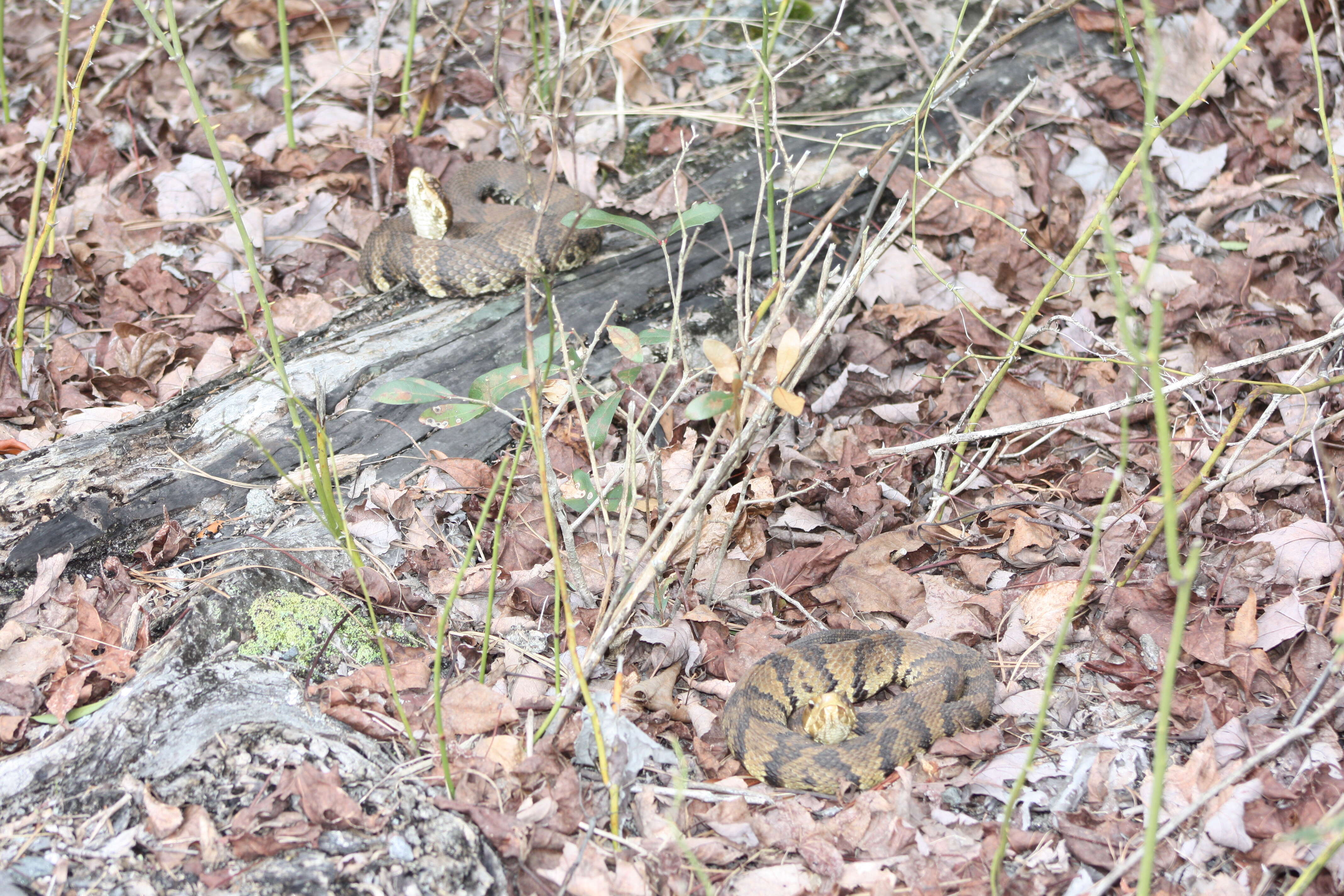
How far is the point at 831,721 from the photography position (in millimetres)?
2916

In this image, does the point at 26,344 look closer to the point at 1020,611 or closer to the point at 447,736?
the point at 447,736

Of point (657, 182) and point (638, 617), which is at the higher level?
point (657, 182)

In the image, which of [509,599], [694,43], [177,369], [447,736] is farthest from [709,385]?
[694,43]

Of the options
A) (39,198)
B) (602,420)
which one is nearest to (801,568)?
(602,420)

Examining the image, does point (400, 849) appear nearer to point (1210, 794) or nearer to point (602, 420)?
point (602, 420)

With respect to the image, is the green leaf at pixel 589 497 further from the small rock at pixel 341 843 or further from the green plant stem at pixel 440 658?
the small rock at pixel 341 843

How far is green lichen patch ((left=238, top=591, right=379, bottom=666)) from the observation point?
2832 millimetres

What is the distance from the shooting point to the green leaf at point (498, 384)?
266 cm

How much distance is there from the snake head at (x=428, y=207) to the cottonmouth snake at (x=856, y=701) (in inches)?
107

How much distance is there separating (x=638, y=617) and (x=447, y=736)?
74 cm

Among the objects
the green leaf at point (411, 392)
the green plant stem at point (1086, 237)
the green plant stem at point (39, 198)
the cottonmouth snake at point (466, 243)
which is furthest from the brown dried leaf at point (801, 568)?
the green plant stem at point (39, 198)

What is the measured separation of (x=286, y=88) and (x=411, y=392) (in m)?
3.09

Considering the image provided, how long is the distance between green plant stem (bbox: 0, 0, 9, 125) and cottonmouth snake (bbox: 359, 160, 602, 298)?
6.63 ft

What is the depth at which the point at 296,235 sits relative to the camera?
4867mm
